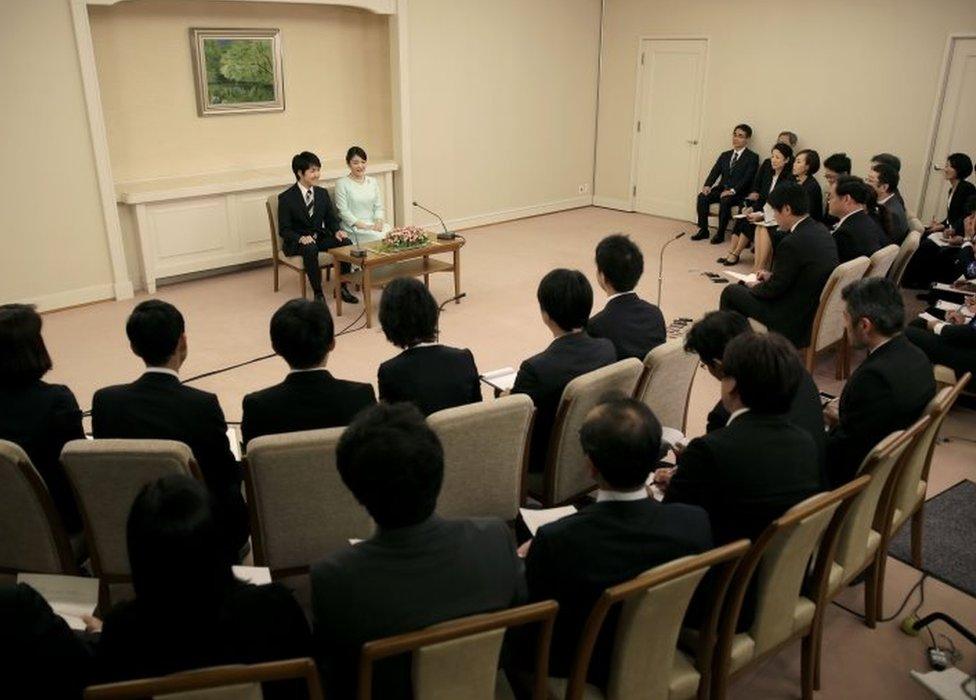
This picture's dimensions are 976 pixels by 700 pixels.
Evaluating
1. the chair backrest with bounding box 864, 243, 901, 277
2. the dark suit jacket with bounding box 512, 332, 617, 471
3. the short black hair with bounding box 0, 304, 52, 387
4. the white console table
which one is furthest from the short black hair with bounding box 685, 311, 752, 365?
the white console table

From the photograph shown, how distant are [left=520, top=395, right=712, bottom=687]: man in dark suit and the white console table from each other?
18.1ft

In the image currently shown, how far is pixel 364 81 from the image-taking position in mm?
7906

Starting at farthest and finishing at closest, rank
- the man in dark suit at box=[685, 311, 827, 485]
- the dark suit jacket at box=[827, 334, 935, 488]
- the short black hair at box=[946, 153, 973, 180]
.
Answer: the short black hair at box=[946, 153, 973, 180], the dark suit jacket at box=[827, 334, 935, 488], the man in dark suit at box=[685, 311, 827, 485]

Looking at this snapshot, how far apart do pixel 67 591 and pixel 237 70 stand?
18.6ft

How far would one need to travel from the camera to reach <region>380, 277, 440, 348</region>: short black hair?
3018 millimetres

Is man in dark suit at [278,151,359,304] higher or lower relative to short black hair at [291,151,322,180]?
lower

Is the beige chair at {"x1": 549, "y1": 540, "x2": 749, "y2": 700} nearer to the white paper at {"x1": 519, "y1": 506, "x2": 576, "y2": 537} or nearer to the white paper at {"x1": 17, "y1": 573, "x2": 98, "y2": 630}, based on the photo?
the white paper at {"x1": 519, "y1": 506, "x2": 576, "y2": 537}

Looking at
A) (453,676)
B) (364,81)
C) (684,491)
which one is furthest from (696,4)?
(453,676)

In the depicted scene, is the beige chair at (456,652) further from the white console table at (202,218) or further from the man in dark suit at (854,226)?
the white console table at (202,218)

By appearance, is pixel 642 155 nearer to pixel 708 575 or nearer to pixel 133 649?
pixel 708 575

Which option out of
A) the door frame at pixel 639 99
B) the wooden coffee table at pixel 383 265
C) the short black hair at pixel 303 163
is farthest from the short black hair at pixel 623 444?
the door frame at pixel 639 99

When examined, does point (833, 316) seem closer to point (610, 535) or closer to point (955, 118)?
point (610, 535)

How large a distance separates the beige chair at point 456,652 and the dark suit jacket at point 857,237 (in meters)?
4.14

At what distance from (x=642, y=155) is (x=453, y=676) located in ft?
29.0
